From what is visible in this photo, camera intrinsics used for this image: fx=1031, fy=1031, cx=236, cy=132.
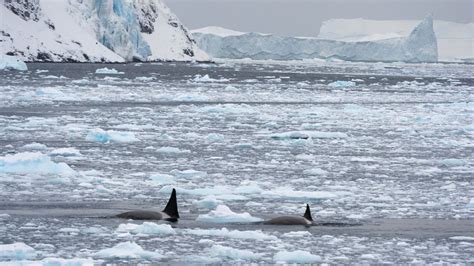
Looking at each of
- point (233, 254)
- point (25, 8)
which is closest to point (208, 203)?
point (233, 254)

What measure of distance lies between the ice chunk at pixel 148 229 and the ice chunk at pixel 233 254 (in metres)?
1.26

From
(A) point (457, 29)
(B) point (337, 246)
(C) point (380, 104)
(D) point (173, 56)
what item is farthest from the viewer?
(A) point (457, 29)

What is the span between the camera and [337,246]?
10820 millimetres

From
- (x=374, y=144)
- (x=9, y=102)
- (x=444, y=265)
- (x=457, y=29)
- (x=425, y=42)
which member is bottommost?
(x=444, y=265)

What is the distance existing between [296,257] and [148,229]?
2.14 metres

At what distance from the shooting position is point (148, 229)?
11.4 meters

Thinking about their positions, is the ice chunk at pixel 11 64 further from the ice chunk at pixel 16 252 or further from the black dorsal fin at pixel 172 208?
the ice chunk at pixel 16 252

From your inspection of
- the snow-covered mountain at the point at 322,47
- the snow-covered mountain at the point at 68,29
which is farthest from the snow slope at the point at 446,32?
the snow-covered mountain at the point at 68,29

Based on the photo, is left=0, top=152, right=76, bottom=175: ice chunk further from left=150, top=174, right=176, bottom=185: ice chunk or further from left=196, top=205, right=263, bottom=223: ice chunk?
left=196, top=205, right=263, bottom=223: ice chunk

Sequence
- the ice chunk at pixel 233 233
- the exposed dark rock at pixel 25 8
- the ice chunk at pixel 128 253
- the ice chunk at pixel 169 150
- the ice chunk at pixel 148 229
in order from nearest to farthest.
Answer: the ice chunk at pixel 128 253
the ice chunk at pixel 233 233
the ice chunk at pixel 148 229
the ice chunk at pixel 169 150
the exposed dark rock at pixel 25 8

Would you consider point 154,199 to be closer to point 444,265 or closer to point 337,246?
point 337,246

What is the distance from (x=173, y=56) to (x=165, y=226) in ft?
416

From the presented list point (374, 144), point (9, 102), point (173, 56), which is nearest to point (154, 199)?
point (374, 144)

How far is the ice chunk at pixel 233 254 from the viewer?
33.1 feet
